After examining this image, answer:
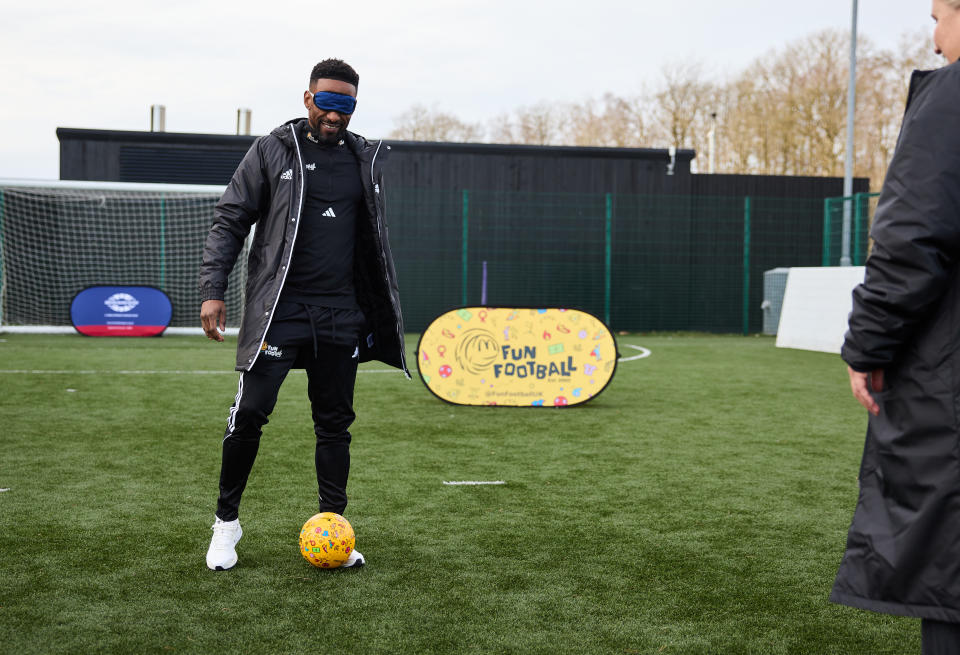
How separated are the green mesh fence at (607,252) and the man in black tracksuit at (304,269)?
14120 mm

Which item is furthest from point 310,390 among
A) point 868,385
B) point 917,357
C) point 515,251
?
point 515,251

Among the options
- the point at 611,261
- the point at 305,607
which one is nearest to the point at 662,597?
the point at 305,607

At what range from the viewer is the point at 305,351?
12.3 ft

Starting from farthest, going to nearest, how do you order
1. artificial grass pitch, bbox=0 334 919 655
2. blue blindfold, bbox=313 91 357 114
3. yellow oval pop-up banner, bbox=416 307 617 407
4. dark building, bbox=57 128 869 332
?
dark building, bbox=57 128 869 332 → yellow oval pop-up banner, bbox=416 307 617 407 → blue blindfold, bbox=313 91 357 114 → artificial grass pitch, bbox=0 334 919 655

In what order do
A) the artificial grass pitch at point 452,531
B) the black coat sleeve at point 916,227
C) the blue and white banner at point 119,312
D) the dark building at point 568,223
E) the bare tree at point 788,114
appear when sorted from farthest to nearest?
the bare tree at point 788,114 → the dark building at point 568,223 → the blue and white banner at point 119,312 → the artificial grass pitch at point 452,531 → the black coat sleeve at point 916,227

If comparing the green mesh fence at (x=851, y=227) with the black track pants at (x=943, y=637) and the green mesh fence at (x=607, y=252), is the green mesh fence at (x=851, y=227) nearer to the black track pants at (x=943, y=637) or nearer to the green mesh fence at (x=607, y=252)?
the green mesh fence at (x=607, y=252)

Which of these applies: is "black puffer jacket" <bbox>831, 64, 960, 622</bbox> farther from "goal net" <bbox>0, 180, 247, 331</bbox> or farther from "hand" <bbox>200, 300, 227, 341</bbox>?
"goal net" <bbox>0, 180, 247, 331</bbox>

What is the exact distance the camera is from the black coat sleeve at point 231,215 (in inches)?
141

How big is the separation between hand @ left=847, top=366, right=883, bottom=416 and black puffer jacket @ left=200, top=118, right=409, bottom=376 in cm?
204

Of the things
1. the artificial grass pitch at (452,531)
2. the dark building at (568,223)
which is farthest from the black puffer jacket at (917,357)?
the dark building at (568,223)

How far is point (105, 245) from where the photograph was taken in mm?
18578

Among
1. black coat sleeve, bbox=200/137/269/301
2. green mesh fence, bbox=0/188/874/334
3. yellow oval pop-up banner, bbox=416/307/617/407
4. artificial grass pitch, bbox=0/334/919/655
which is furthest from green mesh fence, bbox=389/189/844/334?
black coat sleeve, bbox=200/137/269/301

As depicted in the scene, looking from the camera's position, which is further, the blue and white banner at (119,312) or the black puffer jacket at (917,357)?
the blue and white banner at (119,312)

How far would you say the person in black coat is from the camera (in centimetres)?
194
